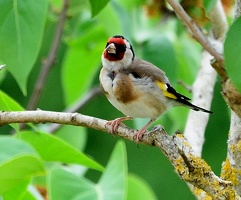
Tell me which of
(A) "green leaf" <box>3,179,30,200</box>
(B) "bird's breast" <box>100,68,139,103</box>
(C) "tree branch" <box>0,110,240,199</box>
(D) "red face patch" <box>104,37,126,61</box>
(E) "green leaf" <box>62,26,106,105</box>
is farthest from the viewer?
(E) "green leaf" <box>62,26,106,105</box>

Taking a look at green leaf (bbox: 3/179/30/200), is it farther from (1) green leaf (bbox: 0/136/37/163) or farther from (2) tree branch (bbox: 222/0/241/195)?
(2) tree branch (bbox: 222/0/241/195)

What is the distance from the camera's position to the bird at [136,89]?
1.82 m

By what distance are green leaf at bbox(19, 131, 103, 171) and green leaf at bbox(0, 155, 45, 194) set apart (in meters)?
0.11

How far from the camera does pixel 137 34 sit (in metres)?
2.56

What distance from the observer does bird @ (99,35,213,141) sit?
1.82m

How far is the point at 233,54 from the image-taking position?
128 cm

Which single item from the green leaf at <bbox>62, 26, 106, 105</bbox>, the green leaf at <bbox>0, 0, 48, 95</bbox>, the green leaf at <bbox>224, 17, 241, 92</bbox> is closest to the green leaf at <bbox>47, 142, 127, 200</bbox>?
the green leaf at <bbox>0, 0, 48, 95</bbox>

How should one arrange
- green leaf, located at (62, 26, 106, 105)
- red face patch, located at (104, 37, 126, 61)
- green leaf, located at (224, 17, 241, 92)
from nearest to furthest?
1. green leaf, located at (224, 17, 241, 92)
2. red face patch, located at (104, 37, 126, 61)
3. green leaf, located at (62, 26, 106, 105)

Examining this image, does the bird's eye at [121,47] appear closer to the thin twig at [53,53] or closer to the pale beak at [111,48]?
the pale beak at [111,48]

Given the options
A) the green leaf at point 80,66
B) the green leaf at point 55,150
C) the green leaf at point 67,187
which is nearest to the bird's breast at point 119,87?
the green leaf at point 55,150

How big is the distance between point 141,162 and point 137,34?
3.89 meters

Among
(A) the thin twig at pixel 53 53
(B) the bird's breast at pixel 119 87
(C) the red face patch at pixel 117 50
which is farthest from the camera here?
(A) the thin twig at pixel 53 53

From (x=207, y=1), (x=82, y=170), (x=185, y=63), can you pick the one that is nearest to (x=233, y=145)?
(x=207, y=1)

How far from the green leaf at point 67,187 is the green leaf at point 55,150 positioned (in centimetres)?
9
